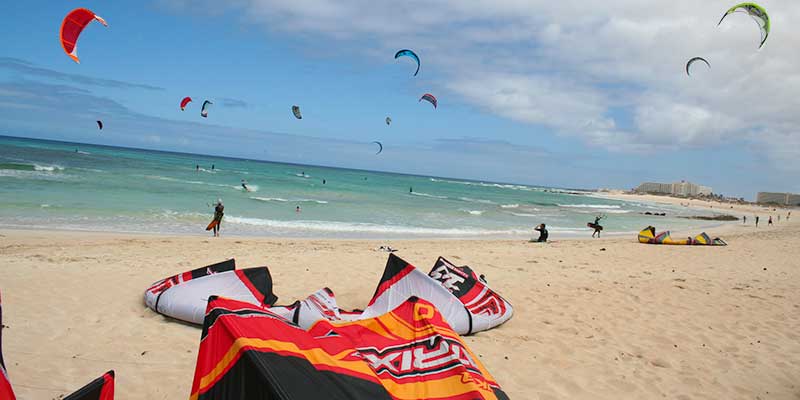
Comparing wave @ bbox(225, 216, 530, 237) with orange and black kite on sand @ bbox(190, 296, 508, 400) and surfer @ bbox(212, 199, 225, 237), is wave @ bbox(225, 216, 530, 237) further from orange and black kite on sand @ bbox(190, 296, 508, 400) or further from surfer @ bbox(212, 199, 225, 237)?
orange and black kite on sand @ bbox(190, 296, 508, 400)

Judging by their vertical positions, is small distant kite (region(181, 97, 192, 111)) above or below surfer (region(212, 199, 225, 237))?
above

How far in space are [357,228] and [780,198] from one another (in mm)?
96849

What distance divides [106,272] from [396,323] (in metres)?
5.43

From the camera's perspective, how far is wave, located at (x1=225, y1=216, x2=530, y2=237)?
54.2ft

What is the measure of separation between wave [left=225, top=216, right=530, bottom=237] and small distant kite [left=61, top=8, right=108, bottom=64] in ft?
27.9

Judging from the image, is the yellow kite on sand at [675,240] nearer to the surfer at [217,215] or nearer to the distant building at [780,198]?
the surfer at [217,215]

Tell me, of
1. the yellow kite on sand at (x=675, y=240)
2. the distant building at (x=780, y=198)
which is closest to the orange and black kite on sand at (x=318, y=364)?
the yellow kite on sand at (x=675, y=240)

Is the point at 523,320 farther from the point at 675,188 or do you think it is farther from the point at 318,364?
the point at 675,188

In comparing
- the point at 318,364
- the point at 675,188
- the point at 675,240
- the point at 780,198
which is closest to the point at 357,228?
the point at 675,240

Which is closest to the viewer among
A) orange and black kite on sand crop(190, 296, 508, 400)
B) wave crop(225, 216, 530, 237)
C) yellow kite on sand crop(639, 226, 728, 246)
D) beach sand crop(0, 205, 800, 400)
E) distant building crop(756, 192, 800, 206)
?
orange and black kite on sand crop(190, 296, 508, 400)

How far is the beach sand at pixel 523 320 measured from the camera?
158 inches

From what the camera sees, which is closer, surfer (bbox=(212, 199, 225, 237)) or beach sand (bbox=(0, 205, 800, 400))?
beach sand (bbox=(0, 205, 800, 400))

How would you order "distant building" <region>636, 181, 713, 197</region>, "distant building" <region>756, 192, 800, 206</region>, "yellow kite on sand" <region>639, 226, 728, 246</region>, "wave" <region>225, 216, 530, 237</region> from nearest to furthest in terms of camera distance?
"yellow kite on sand" <region>639, 226, 728, 246</region> < "wave" <region>225, 216, 530, 237</region> < "distant building" <region>756, 192, 800, 206</region> < "distant building" <region>636, 181, 713, 197</region>

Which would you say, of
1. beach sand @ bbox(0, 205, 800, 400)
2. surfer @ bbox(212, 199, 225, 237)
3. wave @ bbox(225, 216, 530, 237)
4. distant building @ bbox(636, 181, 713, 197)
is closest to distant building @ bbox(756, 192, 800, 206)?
distant building @ bbox(636, 181, 713, 197)
